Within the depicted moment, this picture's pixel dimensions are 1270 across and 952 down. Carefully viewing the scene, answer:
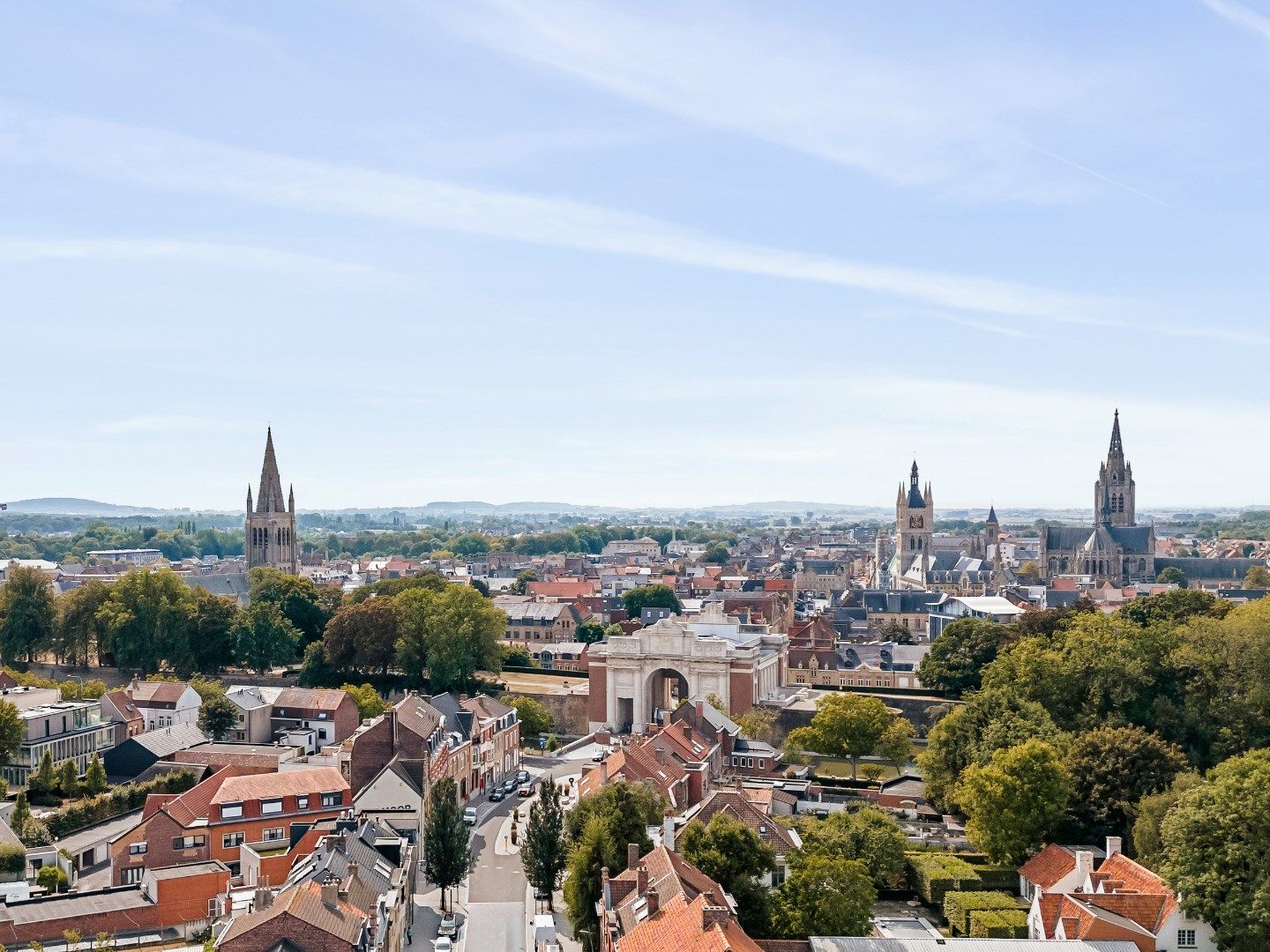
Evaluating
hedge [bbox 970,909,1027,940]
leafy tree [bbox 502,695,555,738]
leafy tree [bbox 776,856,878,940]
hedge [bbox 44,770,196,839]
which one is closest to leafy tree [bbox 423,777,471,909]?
leafy tree [bbox 776,856,878,940]

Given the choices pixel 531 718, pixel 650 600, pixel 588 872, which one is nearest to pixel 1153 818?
pixel 588 872

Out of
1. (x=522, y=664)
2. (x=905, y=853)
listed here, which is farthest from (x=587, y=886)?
(x=522, y=664)

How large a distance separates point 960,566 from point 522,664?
7046 cm

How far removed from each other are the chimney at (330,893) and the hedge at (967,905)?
20566 mm

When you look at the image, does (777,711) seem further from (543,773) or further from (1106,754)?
(1106,754)

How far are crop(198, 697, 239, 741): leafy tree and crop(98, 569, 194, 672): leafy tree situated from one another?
18.1 metres

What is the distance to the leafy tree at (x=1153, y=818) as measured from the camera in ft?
139

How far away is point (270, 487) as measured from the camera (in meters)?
120

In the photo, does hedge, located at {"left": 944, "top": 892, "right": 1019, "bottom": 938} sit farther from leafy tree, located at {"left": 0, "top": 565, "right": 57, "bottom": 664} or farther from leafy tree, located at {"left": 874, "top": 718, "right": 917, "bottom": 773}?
Result: leafy tree, located at {"left": 0, "top": 565, "right": 57, "bottom": 664}

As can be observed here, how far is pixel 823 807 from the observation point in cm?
5456

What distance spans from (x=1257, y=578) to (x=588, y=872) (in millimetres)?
126432

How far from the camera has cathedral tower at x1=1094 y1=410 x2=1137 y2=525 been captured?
6245 inches

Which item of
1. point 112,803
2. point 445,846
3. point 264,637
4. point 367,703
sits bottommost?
point 112,803

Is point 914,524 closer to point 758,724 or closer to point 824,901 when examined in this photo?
point 758,724
